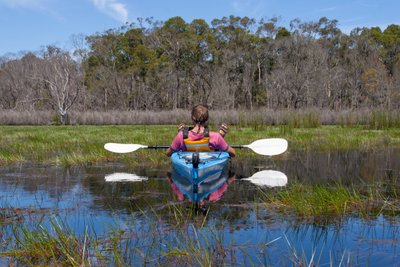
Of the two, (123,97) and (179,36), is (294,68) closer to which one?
(179,36)

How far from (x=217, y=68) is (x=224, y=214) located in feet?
143

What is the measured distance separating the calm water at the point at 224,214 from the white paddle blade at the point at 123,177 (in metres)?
0.15

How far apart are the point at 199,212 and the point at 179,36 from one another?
142 ft

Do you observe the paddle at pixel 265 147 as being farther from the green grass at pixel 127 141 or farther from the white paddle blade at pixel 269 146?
the green grass at pixel 127 141

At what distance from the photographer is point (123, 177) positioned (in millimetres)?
8727

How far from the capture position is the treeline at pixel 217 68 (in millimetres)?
47750

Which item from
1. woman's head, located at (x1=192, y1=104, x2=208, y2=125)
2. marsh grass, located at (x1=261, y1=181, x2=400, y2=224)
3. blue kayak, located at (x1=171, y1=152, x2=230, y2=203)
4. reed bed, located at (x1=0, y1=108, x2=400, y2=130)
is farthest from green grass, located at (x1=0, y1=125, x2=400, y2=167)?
marsh grass, located at (x1=261, y1=181, x2=400, y2=224)

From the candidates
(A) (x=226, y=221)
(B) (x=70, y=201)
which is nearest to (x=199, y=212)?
(A) (x=226, y=221)

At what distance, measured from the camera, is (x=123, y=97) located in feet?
165

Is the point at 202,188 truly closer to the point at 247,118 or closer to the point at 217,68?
the point at 247,118

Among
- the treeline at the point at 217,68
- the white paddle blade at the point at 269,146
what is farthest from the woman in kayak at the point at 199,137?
the treeline at the point at 217,68

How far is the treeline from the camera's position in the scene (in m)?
47.8

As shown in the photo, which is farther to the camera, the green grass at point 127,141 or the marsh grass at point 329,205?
the green grass at point 127,141

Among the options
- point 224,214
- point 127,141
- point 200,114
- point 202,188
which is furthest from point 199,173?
point 127,141
